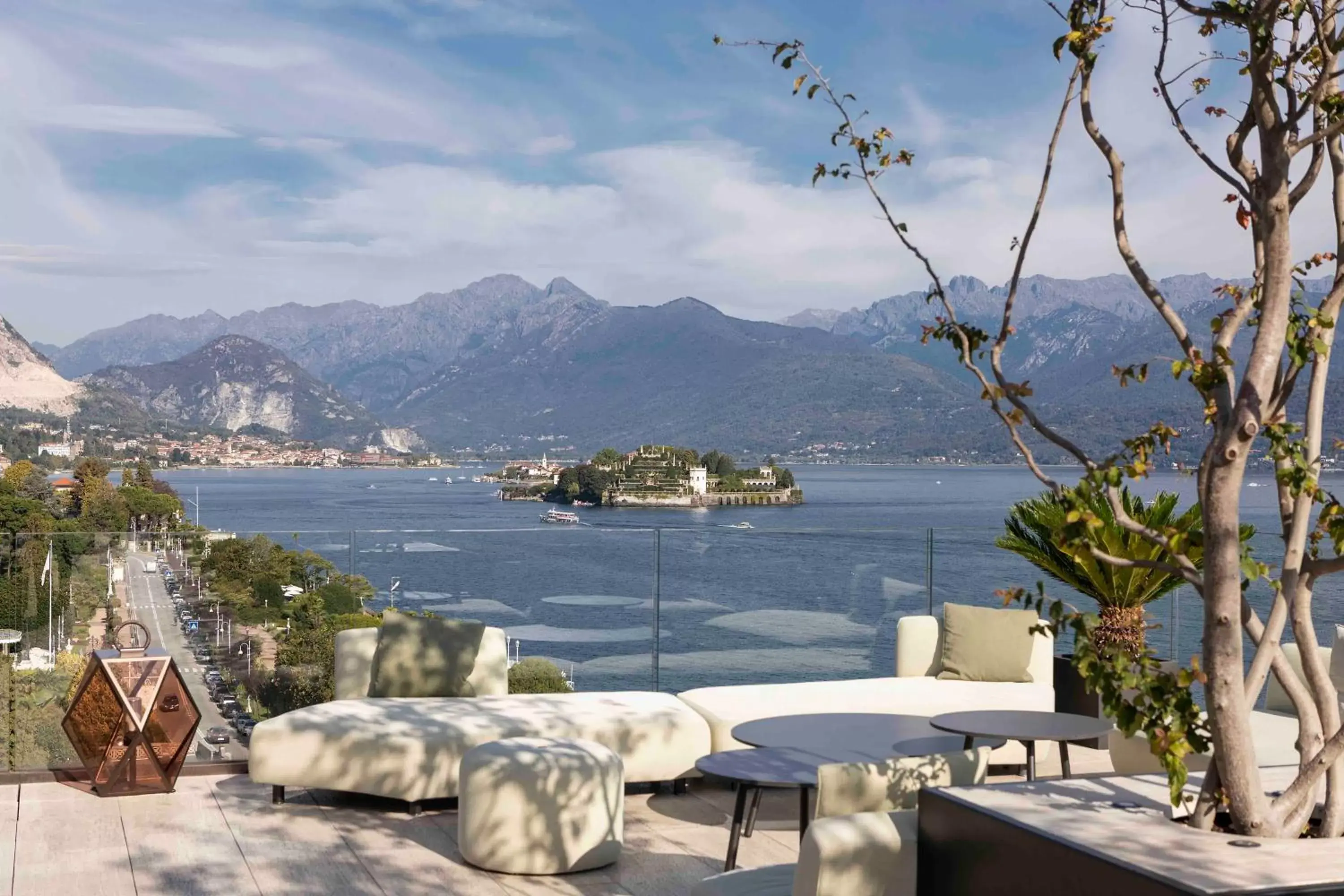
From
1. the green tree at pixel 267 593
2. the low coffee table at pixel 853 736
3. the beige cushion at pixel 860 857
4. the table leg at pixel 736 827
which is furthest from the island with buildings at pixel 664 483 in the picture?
the beige cushion at pixel 860 857

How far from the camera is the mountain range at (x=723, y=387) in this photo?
75812 mm

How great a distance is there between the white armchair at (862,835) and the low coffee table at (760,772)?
50cm

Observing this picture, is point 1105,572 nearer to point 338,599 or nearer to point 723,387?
point 338,599

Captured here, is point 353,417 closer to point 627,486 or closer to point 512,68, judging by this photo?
point 627,486

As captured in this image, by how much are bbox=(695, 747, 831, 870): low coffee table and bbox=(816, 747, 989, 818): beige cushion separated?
0.64 m

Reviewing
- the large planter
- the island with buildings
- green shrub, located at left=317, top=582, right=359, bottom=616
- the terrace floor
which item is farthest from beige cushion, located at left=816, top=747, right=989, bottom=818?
the island with buildings

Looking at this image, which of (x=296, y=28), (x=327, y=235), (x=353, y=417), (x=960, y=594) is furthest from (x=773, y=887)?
(x=353, y=417)

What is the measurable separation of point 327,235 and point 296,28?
217 ft

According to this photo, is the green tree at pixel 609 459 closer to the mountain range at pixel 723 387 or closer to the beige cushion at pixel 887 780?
the mountain range at pixel 723 387

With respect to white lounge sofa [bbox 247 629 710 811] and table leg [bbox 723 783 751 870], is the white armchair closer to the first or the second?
table leg [bbox 723 783 751 870]

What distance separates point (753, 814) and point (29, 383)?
75642mm

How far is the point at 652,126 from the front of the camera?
88875 mm

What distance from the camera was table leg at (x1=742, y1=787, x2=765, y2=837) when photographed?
14.8 feet

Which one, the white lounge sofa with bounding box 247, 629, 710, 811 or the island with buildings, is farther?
the island with buildings
